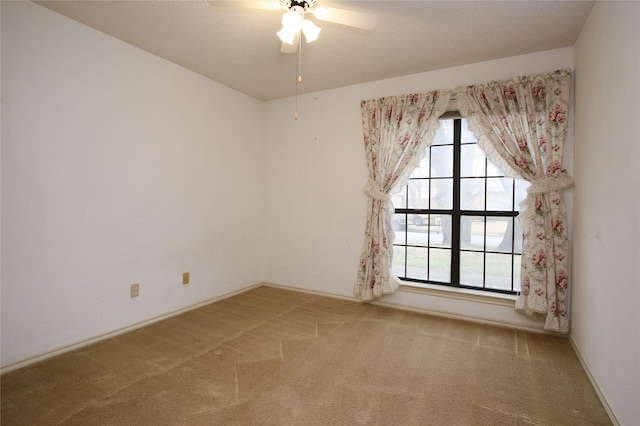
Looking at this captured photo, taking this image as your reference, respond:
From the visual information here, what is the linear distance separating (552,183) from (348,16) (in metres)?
2.20

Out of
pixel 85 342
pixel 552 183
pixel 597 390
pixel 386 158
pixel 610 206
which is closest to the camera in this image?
pixel 610 206

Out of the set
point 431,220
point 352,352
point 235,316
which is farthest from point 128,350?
point 431,220

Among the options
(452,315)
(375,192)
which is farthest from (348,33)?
(452,315)

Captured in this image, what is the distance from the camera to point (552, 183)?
2.69 metres

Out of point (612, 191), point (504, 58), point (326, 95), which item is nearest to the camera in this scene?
point (612, 191)

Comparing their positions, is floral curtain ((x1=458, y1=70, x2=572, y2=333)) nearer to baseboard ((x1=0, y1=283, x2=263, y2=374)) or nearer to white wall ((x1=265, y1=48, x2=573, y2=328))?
white wall ((x1=265, y1=48, x2=573, y2=328))

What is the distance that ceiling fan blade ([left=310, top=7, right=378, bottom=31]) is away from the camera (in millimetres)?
1930

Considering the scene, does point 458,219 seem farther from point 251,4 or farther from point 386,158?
point 251,4

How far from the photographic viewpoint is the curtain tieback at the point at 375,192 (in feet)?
11.2

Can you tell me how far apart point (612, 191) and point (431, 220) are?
1.69m

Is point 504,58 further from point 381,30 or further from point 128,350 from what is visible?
point 128,350

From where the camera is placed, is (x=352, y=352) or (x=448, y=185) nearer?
(x=352, y=352)

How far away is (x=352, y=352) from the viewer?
2.49 m

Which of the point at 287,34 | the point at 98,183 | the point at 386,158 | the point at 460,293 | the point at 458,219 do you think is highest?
the point at 287,34
